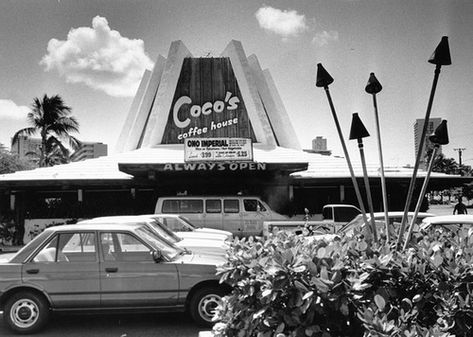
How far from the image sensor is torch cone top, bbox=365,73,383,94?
416 centimetres

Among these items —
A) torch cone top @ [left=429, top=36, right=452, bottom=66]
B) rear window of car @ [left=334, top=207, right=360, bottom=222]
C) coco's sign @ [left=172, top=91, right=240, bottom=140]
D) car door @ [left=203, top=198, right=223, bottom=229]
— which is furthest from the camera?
coco's sign @ [left=172, top=91, right=240, bottom=140]

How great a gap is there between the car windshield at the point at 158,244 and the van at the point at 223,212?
765 centimetres

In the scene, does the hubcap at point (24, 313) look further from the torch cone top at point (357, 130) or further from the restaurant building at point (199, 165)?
the restaurant building at point (199, 165)

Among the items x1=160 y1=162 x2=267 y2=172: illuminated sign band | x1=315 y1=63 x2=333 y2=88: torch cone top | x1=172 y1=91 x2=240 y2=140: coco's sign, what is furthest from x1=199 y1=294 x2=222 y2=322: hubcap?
x1=172 y1=91 x2=240 y2=140: coco's sign

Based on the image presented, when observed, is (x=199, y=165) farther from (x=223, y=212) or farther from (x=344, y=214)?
(x=344, y=214)

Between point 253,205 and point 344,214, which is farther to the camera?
point 344,214

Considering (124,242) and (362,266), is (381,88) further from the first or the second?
(124,242)

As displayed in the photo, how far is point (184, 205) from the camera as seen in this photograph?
15.1 meters

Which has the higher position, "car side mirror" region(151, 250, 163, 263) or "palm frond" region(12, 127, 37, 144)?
"palm frond" region(12, 127, 37, 144)

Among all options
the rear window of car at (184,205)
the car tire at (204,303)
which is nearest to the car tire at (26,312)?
the car tire at (204,303)

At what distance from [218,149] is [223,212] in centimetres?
413

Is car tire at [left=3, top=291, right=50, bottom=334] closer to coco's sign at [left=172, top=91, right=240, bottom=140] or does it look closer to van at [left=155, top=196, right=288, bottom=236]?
van at [left=155, top=196, right=288, bottom=236]

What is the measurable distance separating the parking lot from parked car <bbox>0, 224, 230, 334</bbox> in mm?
254

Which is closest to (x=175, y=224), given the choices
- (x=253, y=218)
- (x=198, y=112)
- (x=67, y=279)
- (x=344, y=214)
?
(x=253, y=218)
